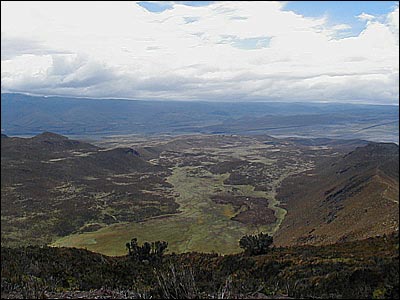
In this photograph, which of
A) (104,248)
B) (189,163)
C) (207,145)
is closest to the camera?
(104,248)

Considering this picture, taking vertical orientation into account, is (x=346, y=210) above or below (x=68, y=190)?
above

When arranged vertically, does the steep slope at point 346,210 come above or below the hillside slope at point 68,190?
above

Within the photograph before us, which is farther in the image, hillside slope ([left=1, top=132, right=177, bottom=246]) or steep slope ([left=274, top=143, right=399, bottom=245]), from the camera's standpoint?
hillside slope ([left=1, top=132, right=177, bottom=246])

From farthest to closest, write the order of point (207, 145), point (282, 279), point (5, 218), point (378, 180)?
point (207, 145) → point (5, 218) → point (378, 180) → point (282, 279)

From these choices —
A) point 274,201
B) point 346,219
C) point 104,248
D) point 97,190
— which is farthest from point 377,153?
point 104,248

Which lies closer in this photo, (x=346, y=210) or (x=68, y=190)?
(x=346, y=210)

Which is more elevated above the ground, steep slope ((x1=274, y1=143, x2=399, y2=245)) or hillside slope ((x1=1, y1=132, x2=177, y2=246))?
steep slope ((x1=274, y1=143, x2=399, y2=245))

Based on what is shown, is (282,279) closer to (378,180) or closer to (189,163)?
(378,180)

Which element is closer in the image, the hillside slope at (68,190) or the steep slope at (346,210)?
the steep slope at (346,210)

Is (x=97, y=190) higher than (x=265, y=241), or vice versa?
(x=265, y=241)

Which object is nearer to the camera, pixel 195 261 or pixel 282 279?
pixel 282 279

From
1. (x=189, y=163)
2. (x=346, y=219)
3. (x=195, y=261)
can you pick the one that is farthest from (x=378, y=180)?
(x=189, y=163)
